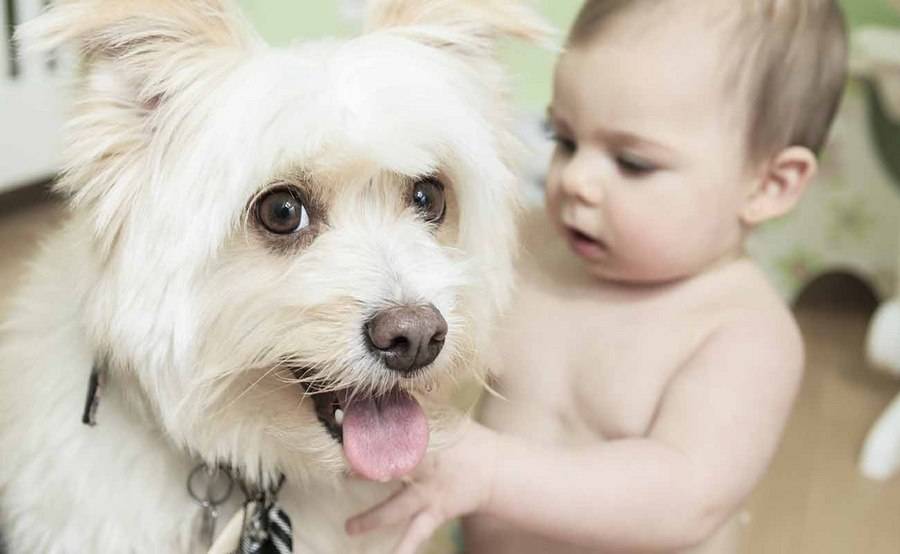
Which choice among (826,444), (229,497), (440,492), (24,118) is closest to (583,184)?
(440,492)

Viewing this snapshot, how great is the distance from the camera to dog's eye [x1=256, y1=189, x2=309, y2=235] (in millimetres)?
722

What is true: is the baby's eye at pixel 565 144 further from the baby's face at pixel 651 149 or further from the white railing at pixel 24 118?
the white railing at pixel 24 118

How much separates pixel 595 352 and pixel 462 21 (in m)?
0.36

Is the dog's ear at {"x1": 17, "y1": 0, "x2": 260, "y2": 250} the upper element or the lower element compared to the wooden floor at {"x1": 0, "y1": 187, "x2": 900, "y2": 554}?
upper

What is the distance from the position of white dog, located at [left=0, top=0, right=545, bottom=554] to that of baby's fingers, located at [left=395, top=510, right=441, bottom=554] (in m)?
0.06

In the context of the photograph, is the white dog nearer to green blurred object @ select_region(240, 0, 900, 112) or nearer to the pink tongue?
the pink tongue

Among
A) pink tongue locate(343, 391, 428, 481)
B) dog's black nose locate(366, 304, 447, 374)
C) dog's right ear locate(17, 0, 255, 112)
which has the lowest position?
pink tongue locate(343, 391, 428, 481)

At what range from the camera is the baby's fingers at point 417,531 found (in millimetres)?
814

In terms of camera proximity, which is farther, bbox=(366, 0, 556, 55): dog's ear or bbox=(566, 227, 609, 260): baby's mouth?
bbox=(566, 227, 609, 260): baby's mouth

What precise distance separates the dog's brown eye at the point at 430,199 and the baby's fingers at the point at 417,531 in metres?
0.23

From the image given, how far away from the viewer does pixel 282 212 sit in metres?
0.72

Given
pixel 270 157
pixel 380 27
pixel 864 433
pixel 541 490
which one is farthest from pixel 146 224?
pixel 864 433

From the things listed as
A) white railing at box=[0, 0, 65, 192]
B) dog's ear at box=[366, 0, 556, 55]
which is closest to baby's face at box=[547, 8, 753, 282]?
dog's ear at box=[366, 0, 556, 55]

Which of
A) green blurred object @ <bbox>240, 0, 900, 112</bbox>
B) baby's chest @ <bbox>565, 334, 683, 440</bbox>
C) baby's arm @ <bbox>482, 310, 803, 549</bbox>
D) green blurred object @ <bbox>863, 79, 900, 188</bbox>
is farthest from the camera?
green blurred object @ <bbox>863, 79, 900, 188</bbox>
